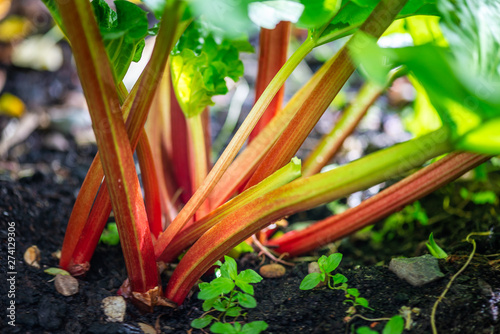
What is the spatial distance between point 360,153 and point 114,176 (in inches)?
58.2

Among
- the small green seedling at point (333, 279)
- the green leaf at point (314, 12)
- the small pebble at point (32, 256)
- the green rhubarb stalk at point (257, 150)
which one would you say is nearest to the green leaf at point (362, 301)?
the small green seedling at point (333, 279)

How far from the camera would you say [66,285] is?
96 centimetres

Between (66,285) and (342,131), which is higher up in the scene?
(342,131)

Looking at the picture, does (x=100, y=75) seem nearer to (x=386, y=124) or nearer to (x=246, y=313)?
(x=246, y=313)

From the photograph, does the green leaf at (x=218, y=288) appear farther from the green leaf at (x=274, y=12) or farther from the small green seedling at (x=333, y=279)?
the green leaf at (x=274, y=12)

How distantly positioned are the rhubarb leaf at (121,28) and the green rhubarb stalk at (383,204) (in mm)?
659

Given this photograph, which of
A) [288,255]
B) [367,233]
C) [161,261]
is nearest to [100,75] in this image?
[161,261]

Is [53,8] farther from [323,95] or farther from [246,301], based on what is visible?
[246,301]

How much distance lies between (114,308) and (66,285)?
0.14 metres

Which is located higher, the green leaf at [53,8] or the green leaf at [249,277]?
the green leaf at [53,8]

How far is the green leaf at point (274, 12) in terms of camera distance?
803mm

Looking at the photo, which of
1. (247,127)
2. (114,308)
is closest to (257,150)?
(247,127)

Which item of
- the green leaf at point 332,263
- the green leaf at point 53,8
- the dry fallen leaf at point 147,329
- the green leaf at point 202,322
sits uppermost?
the green leaf at point 53,8

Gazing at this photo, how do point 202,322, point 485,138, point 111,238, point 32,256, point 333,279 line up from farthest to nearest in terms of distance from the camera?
point 111,238 < point 32,256 < point 333,279 < point 202,322 < point 485,138
